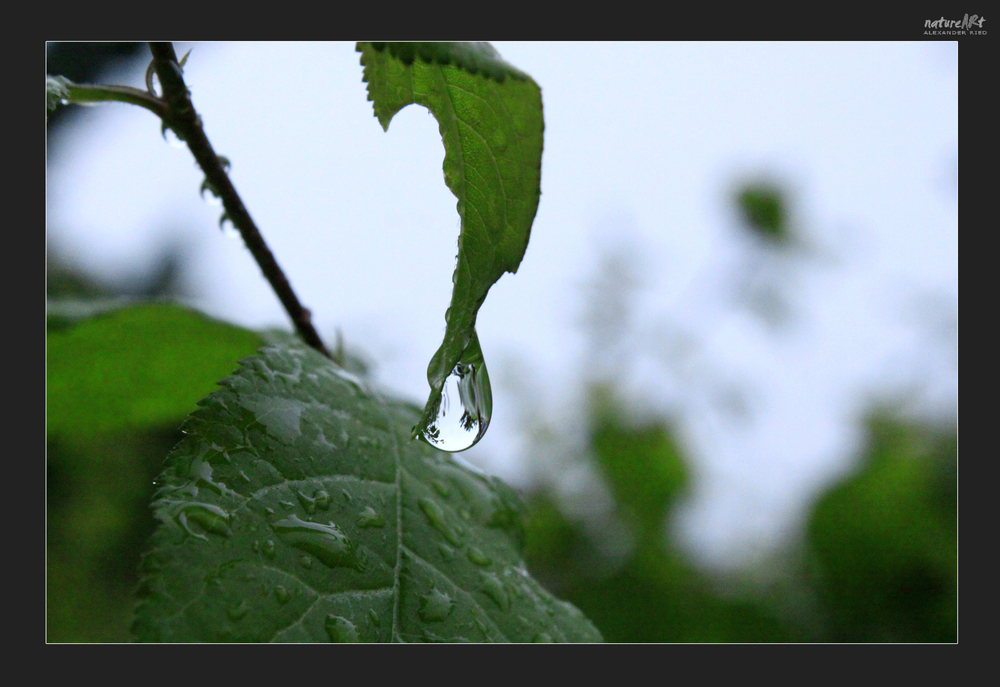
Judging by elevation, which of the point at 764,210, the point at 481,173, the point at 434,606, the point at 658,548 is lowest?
the point at 658,548

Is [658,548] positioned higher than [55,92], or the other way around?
[55,92]

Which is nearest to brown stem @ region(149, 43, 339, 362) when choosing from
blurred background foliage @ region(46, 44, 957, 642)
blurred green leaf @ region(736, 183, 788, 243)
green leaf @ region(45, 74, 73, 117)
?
green leaf @ region(45, 74, 73, 117)

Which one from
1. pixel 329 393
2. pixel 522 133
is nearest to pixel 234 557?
pixel 329 393

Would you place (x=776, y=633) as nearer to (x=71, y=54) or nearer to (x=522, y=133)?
(x=522, y=133)
